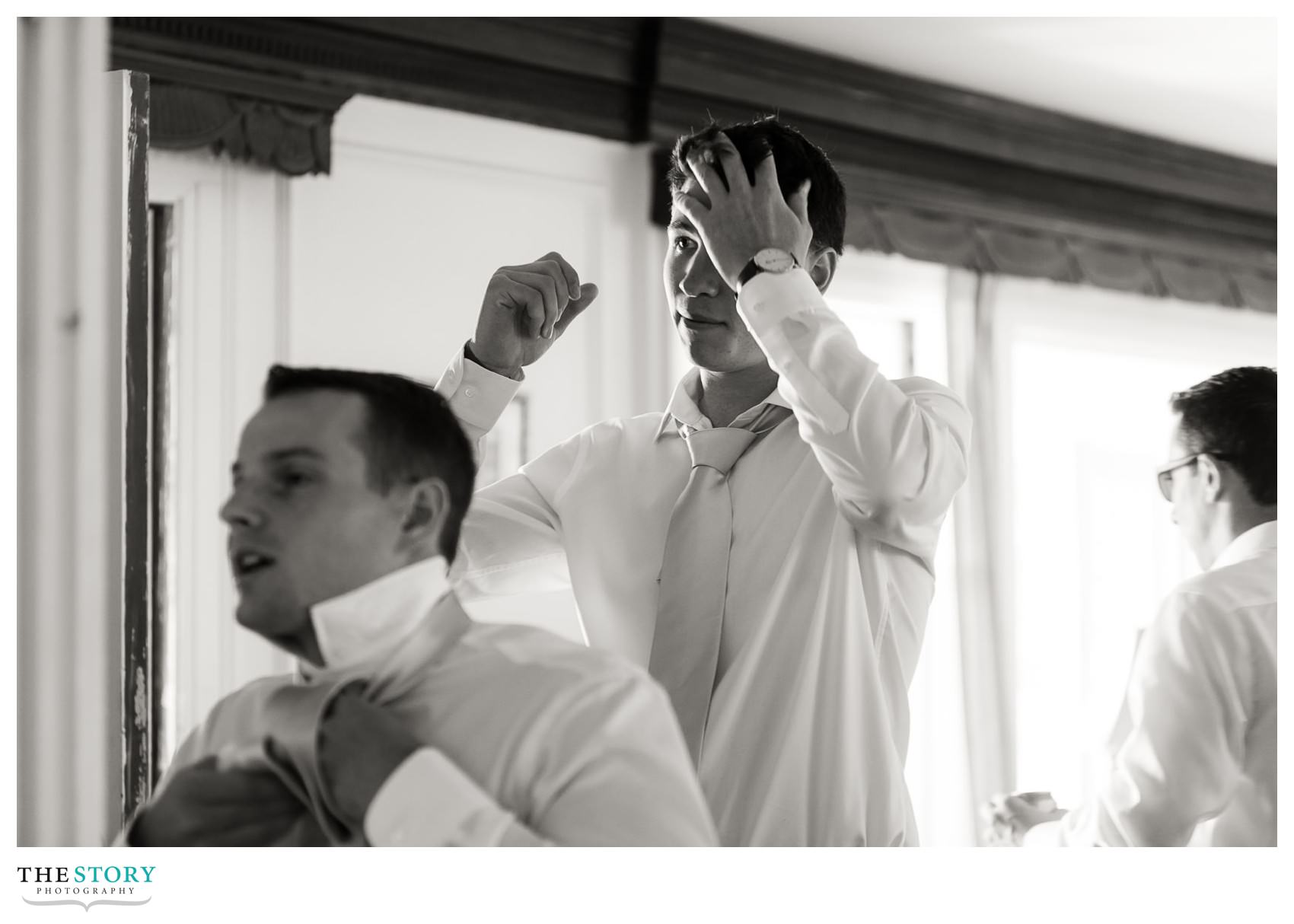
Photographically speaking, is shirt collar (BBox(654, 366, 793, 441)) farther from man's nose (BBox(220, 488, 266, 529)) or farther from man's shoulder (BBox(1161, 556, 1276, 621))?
man's nose (BBox(220, 488, 266, 529))

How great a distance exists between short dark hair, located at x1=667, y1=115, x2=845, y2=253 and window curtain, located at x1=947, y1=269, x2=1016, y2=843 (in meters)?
3.11

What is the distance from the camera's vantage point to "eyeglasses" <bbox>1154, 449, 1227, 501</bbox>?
1.90 metres

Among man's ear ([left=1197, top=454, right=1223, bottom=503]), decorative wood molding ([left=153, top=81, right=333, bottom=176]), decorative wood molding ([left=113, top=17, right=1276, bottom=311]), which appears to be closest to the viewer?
man's ear ([left=1197, top=454, right=1223, bottom=503])

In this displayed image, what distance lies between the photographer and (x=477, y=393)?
1.85 meters

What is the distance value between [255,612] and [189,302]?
2.52 m

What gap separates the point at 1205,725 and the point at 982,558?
335cm

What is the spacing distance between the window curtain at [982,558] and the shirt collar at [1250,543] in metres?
3.06

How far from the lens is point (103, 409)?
126cm

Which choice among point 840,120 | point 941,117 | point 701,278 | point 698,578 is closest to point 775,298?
point 701,278

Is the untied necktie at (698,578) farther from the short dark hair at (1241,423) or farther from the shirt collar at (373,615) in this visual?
the short dark hair at (1241,423)

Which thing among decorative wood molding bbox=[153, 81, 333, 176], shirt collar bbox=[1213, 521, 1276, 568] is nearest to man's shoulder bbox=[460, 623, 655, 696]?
shirt collar bbox=[1213, 521, 1276, 568]

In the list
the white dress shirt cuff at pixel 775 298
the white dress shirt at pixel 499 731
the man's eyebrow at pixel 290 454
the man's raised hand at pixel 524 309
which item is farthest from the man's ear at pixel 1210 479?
the man's eyebrow at pixel 290 454
